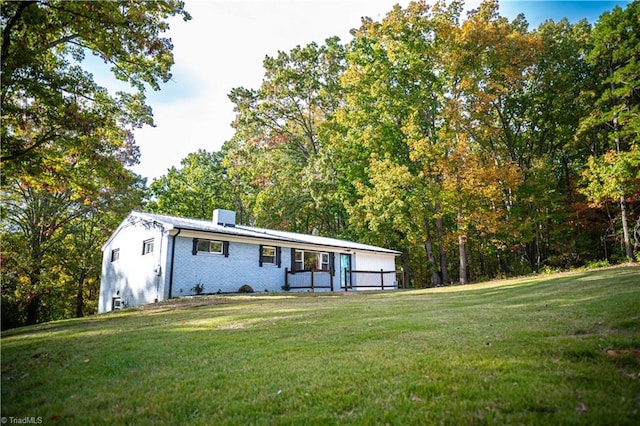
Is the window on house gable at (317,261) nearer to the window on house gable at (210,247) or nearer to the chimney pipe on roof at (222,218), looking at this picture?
the chimney pipe on roof at (222,218)

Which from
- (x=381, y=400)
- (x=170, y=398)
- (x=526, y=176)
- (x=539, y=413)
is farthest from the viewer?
(x=526, y=176)

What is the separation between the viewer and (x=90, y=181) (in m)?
12.9

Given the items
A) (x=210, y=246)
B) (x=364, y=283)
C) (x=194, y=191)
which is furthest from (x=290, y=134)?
(x=210, y=246)

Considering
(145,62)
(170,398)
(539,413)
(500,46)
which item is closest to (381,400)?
(539,413)

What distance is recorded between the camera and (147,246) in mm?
18938

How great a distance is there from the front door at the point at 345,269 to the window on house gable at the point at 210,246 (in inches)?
357

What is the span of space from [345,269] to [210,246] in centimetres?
A: 981

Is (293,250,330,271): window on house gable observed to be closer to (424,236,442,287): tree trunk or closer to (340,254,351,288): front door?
(340,254,351,288): front door

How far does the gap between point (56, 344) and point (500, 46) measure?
2759 cm

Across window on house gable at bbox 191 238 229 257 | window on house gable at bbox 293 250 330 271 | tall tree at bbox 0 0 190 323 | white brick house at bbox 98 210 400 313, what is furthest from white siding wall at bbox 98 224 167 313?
window on house gable at bbox 293 250 330 271

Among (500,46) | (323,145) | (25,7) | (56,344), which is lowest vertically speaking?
(56,344)

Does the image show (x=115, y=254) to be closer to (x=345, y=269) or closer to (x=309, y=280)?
(x=309, y=280)

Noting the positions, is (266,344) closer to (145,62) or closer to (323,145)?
(145,62)

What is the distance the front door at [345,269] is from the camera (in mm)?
24969
